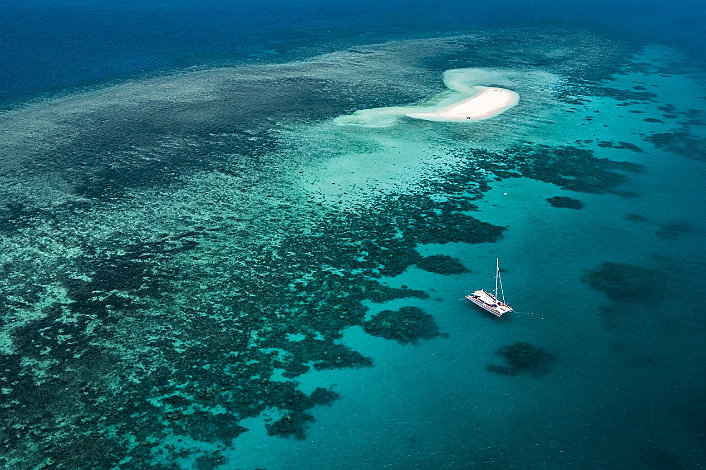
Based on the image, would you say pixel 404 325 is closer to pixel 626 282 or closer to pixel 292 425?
pixel 292 425

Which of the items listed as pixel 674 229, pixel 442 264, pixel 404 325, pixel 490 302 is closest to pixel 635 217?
pixel 674 229

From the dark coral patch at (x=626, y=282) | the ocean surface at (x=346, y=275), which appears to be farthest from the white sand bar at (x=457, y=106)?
the dark coral patch at (x=626, y=282)

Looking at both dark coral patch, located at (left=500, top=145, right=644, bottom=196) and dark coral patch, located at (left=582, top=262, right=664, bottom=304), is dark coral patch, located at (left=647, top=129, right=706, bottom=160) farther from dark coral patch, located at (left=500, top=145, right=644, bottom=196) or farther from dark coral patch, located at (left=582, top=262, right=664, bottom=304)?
dark coral patch, located at (left=582, top=262, right=664, bottom=304)

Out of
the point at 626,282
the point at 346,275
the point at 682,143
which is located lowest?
the point at 626,282

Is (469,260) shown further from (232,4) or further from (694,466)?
(232,4)

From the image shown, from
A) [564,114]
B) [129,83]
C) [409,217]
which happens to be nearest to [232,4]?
[129,83]
